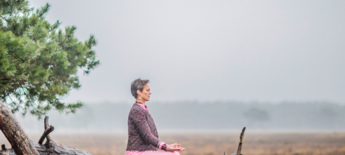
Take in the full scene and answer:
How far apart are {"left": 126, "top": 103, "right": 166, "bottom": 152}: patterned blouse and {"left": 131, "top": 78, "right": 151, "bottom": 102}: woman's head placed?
98mm

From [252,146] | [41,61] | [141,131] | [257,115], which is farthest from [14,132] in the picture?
[257,115]

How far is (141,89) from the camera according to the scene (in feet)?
12.4

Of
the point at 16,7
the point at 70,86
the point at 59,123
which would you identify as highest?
the point at 59,123

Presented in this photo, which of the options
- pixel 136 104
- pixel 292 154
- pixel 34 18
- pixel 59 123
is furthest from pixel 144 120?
pixel 59 123

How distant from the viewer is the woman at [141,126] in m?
3.69

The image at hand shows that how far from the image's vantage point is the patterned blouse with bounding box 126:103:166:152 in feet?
11.9

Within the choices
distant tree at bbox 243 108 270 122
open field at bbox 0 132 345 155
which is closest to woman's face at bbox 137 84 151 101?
open field at bbox 0 132 345 155

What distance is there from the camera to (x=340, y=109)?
14788 centimetres

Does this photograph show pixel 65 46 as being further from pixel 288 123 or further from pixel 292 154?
pixel 288 123

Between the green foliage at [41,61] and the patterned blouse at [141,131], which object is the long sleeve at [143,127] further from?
the green foliage at [41,61]

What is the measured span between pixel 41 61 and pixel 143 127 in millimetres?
5637

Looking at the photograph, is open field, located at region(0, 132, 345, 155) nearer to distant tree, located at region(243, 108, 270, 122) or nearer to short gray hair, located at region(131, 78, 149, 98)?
short gray hair, located at region(131, 78, 149, 98)

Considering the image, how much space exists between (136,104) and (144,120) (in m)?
0.22

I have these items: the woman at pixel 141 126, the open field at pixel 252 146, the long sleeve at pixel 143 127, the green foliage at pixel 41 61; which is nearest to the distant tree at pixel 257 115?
the open field at pixel 252 146
